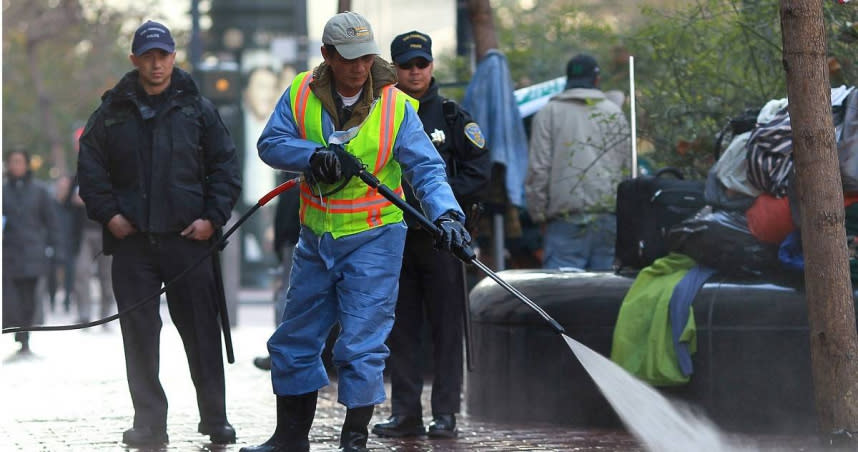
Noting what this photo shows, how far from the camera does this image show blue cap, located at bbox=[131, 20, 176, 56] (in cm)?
746

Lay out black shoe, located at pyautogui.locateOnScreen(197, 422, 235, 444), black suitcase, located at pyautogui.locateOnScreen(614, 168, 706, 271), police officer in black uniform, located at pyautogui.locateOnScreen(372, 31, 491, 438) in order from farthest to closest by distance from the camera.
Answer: black suitcase, located at pyautogui.locateOnScreen(614, 168, 706, 271) → police officer in black uniform, located at pyautogui.locateOnScreen(372, 31, 491, 438) → black shoe, located at pyautogui.locateOnScreen(197, 422, 235, 444)

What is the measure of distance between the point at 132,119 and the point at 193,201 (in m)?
0.47

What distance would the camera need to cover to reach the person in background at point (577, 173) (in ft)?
33.2

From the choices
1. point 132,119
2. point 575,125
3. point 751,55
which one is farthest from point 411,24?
point 132,119

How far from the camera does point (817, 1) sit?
21.0 feet

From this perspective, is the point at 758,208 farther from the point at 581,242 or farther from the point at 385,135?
the point at 581,242

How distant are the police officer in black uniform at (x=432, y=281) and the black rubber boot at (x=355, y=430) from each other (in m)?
1.09

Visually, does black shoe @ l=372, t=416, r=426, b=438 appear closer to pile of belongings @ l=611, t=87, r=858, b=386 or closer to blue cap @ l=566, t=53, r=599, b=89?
pile of belongings @ l=611, t=87, r=858, b=386

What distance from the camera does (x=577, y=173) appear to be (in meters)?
10.2

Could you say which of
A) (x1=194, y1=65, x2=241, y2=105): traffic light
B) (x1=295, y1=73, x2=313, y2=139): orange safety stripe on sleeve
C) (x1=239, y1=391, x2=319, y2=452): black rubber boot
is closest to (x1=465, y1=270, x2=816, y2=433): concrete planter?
(x1=239, y1=391, x2=319, y2=452): black rubber boot

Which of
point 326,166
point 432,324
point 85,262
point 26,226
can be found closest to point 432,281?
point 432,324

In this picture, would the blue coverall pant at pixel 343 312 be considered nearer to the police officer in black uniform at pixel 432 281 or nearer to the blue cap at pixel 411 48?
the police officer in black uniform at pixel 432 281

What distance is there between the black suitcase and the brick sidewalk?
1052 millimetres

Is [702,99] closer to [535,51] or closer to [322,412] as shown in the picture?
[322,412]
